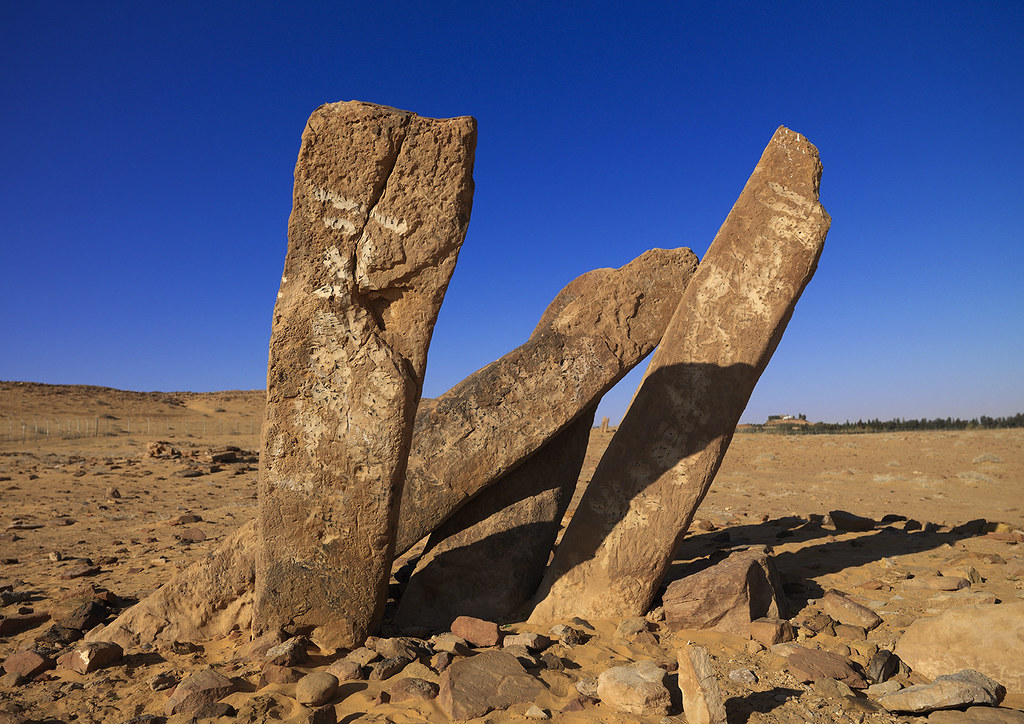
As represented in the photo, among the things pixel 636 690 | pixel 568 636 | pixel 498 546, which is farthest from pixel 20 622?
pixel 636 690

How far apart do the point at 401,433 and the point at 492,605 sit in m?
1.67

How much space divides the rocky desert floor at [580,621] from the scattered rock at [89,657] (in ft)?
0.14

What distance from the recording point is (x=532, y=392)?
462 cm

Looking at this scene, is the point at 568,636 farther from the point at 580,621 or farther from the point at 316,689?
the point at 316,689

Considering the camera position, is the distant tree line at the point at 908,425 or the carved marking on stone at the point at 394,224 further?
the distant tree line at the point at 908,425

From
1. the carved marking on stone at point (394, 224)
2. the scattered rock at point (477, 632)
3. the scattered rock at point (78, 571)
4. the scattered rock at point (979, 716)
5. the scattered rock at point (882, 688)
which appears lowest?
the scattered rock at point (882, 688)

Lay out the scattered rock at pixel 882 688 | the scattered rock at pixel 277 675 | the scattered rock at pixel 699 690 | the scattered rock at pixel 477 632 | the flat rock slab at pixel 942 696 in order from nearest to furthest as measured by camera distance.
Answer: the scattered rock at pixel 699 690 < the flat rock slab at pixel 942 696 < the scattered rock at pixel 882 688 < the scattered rock at pixel 277 675 < the scattered rock at pixel 477 632

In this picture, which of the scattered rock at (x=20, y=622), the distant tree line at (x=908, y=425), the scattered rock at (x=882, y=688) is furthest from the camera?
the distant tree line at (x=908, y=425)

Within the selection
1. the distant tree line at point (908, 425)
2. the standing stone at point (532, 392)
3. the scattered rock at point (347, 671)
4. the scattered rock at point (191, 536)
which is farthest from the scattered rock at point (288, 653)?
the distant tree line at point (908, 425)

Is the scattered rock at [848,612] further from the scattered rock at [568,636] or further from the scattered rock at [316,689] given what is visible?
the scattered rock at [316,689]

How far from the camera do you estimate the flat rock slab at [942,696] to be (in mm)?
2760

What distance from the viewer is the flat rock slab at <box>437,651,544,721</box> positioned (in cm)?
283

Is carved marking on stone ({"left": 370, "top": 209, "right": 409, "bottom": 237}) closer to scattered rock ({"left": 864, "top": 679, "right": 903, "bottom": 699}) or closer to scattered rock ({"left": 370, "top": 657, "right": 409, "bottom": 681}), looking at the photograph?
scattered rock ({"left": 370, "top": 657, "right": 409, "bottom": 681})

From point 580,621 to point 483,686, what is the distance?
1255 millimetres
